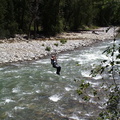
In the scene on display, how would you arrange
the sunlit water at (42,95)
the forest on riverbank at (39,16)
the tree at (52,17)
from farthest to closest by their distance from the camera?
the tree at (52,17) < the forest on riverbank at (39,16) < the sunlit water at (42,95)

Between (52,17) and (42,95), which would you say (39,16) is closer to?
(52,17)

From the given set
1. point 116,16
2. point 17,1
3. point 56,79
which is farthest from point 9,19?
point 116,16

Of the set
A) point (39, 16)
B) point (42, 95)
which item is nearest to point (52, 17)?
Answer: point (39, 16)

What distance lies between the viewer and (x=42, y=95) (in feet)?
32.7

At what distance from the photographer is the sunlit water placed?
7.94 meters

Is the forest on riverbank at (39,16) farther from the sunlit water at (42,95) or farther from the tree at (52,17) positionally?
the sunlit water at (42,95)

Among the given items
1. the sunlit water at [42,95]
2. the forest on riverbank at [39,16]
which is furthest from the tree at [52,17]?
the sunlit water at [42,95]

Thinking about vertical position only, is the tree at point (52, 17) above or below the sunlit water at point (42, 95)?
above

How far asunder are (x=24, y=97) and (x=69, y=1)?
4114 centimetres

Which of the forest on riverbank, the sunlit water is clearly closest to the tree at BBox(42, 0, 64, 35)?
the forest on riverbank

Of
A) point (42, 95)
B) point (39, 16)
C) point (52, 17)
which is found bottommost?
point (42, 95)

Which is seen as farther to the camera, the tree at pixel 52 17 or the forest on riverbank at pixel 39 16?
the tree at pixel 52 17

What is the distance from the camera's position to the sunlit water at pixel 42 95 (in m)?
7.94

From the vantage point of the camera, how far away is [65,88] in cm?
1085
